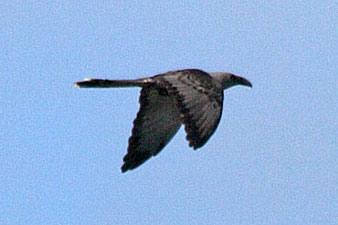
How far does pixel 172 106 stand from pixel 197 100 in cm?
258

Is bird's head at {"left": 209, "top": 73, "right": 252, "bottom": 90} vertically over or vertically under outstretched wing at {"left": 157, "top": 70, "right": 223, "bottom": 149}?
over

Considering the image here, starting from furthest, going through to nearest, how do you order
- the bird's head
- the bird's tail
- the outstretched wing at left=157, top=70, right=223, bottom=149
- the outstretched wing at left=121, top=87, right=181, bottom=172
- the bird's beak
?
the bird's beak
the bird's head
the outstretched wing at left=121, top=87, right=181, bottom=172
the bird's tail
the outstretched wing at left=157, top=70, right=223, bottom=149

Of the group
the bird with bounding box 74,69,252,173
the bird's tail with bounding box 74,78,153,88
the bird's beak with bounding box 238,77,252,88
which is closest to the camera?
the bird with bounding box 74,69,252,173

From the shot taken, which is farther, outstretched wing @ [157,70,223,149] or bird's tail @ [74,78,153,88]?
bird's tail @ [74,78,153,88]

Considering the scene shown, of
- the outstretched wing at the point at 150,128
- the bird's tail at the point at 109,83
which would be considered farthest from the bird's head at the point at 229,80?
the bird's tail at the point at 109,83

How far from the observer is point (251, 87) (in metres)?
26.2

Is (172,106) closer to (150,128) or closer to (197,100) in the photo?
(150,128)

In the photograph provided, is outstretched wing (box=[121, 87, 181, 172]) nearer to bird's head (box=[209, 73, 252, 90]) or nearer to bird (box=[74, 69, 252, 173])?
bird (box=[74, 69, 252, 173])

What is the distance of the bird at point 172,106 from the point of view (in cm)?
2178

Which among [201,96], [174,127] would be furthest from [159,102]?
[201,96]

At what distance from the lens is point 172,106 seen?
976 inches

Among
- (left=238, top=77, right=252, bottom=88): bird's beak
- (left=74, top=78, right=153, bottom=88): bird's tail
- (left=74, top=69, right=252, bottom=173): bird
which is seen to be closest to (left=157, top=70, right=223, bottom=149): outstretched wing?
(left=74, top=69, right=252, bottom=173): bird

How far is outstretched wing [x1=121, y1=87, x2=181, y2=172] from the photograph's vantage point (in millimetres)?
24688

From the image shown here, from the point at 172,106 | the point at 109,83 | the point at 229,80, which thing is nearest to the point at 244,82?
the point at 229,80
